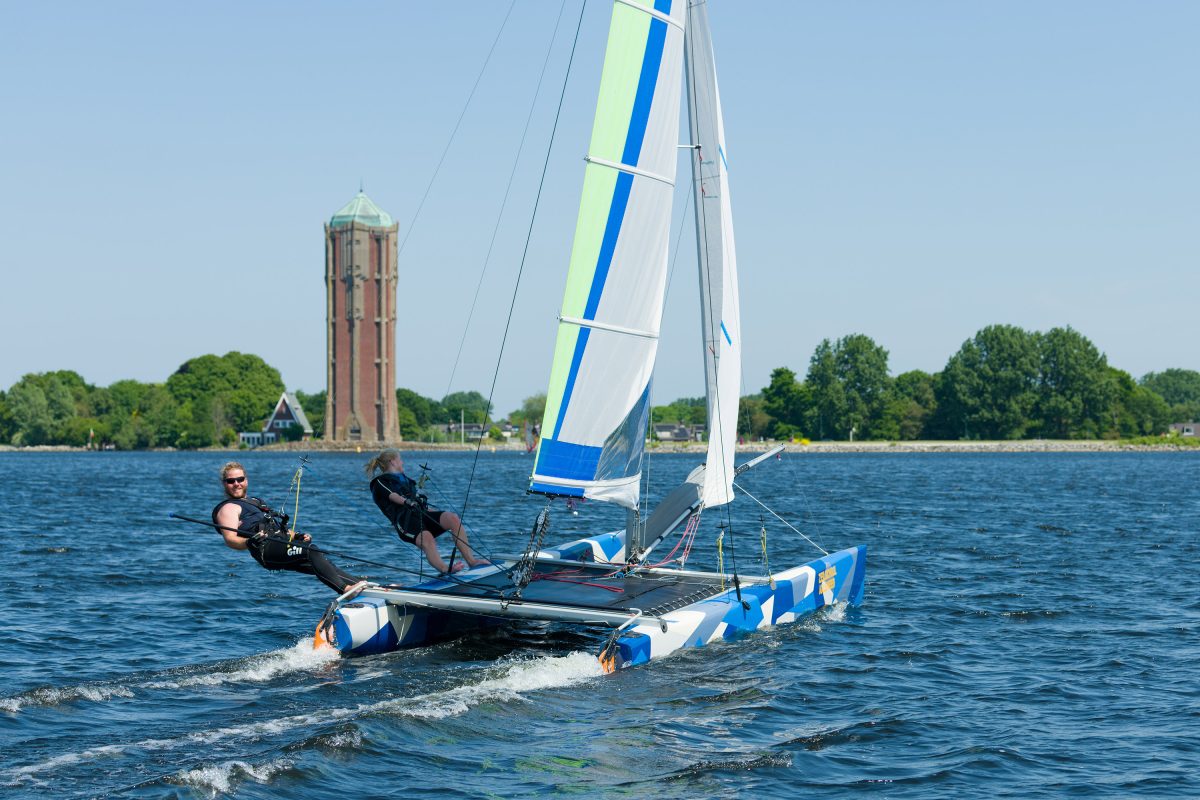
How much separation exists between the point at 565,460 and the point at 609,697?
2944mm

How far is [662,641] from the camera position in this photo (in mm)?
11000

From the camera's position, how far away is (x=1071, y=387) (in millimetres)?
118562

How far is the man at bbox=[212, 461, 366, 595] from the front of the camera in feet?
36.2

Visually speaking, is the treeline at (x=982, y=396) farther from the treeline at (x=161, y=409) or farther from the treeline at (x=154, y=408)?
the treeline at (x=154, y=408)

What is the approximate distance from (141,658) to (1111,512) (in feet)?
92.6

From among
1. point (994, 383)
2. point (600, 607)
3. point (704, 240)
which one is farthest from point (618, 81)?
point (994, 383)

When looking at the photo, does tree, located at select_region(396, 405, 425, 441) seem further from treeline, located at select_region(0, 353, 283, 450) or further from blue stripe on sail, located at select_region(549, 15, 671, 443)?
blue stripe on sail, located at select_region(549, 15, 671, 443)

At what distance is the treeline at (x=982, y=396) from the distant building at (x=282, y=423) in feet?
162

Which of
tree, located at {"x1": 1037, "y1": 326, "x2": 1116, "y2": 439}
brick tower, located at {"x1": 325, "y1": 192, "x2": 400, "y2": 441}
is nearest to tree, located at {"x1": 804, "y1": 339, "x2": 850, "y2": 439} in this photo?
tree, located at {"x1": 1037, "y1": 326, "x2": 1116, "y2": 439}

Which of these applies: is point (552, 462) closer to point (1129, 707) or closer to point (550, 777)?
point (550, 777)

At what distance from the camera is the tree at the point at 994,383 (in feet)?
387

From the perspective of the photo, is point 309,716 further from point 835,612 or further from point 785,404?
point 785,404

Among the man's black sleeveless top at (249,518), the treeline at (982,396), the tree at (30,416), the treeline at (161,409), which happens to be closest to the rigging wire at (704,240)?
the man's black sleeveless top at (249,518)

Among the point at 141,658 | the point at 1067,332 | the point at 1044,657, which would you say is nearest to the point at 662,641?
the point at 1044,657
